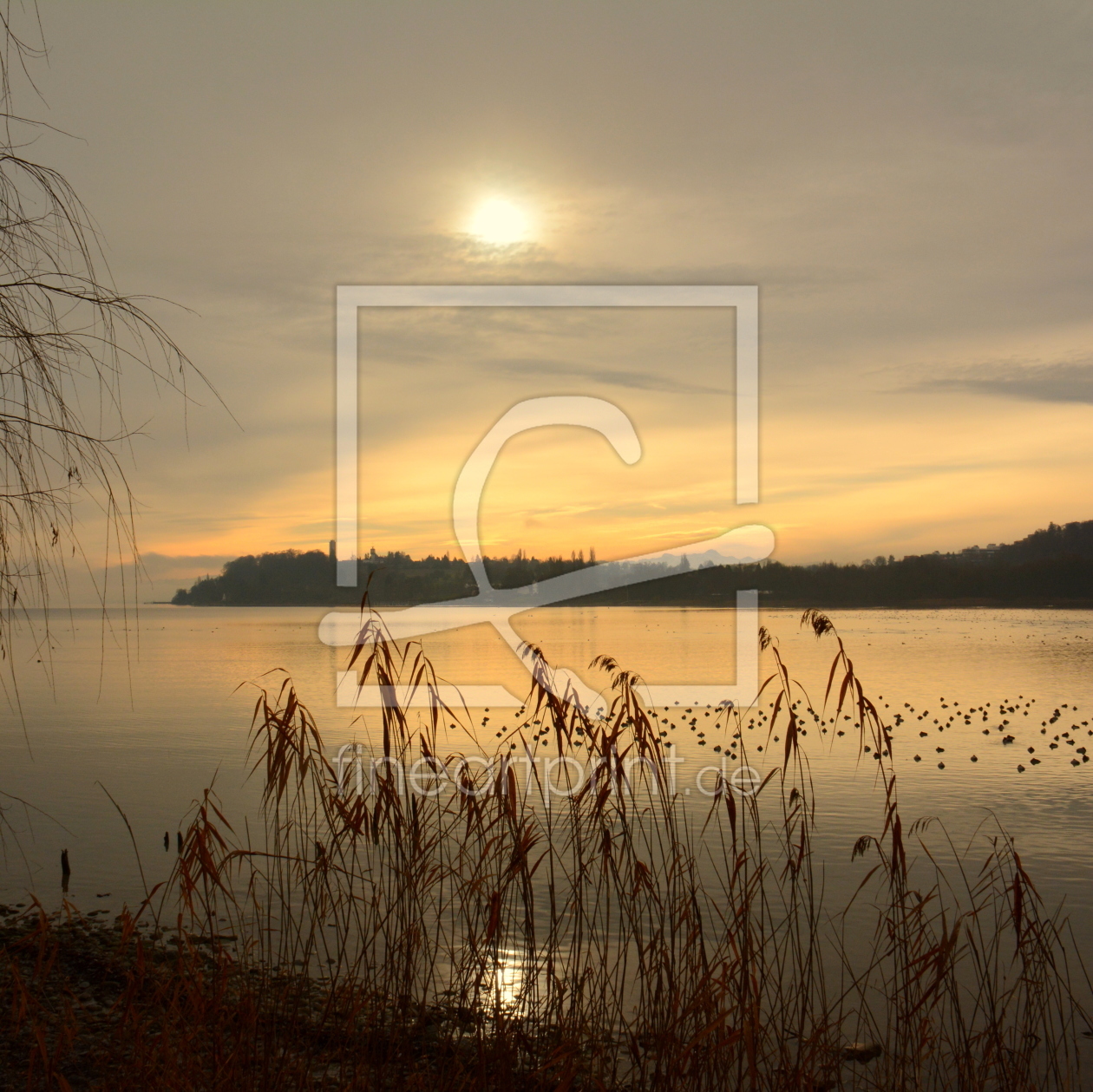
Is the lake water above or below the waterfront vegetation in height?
below

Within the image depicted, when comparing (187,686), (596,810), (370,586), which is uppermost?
(370,586)

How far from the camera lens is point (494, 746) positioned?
14648mm

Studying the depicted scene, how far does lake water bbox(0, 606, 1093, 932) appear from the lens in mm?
10156

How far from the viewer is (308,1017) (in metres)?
5.00

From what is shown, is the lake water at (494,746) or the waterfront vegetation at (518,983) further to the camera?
the lake water at (494,746)

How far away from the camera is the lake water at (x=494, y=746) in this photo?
1016 centimetres

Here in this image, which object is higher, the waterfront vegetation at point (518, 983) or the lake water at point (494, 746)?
the waterfront vegetation at point (518, 983)

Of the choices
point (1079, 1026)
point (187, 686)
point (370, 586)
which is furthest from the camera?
point (187, 686)

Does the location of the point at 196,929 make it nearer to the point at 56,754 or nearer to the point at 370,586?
the point at 370,586

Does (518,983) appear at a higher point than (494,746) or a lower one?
lower

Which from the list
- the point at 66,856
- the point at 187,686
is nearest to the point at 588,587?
the point at 187,686

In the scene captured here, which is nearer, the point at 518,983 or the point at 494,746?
the point at 518,983

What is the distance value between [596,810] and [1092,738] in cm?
1641

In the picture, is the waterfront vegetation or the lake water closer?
the waterfront vegetation
